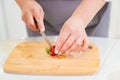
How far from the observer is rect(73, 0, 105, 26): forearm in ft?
2.60

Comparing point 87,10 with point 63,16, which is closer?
point 87,10

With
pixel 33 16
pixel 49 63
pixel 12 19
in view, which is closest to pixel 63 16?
pixel 33 16

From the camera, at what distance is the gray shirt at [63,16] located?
3.14ft

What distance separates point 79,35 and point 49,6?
0.28m

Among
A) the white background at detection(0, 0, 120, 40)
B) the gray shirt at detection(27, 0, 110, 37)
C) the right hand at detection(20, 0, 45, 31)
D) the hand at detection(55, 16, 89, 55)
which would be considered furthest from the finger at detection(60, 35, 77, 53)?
the white background at detection(0, 0, 120, 40)

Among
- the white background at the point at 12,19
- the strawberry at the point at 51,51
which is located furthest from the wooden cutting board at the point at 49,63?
the white background at the point at 12,19

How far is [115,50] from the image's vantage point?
2.65ft

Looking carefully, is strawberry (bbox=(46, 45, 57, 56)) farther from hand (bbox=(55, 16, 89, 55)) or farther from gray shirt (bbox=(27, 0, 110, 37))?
gray shirt (bbox=(27, 0, 110, 37))

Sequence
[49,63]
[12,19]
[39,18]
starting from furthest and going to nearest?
[12,19] → [39,18] → [49,63]

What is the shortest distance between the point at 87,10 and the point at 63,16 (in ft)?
0.59

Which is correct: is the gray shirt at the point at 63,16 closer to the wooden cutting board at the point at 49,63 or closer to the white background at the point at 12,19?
the wooden cutting board at the point at 49,63

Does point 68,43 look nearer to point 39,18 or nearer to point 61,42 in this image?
point 61,42

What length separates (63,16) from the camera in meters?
0.97

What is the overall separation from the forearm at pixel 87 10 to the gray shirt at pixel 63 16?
14 centimetres
